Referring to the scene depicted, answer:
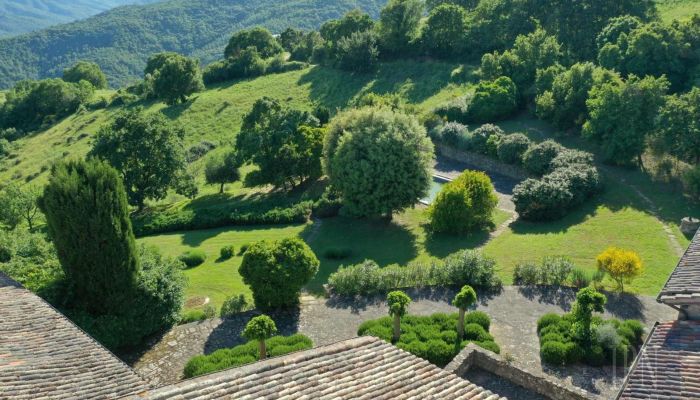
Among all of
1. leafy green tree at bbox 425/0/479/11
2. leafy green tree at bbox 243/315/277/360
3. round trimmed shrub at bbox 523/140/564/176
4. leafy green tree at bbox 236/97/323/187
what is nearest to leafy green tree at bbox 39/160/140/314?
leafy green tree at bbox 243/315/277/360

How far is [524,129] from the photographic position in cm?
5053

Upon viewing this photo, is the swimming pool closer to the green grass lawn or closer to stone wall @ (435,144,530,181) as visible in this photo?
stone wall @ (435,144,530,181)

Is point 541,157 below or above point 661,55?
below

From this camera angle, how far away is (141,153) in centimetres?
4803

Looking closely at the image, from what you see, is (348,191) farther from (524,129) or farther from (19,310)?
(19,310)

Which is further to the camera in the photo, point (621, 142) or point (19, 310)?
point (621, 142)

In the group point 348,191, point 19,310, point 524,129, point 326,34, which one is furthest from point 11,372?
point 326,34

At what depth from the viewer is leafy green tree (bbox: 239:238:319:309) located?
26750mm

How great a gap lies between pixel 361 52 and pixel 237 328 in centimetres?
5467

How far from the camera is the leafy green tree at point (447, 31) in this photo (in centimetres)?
7100

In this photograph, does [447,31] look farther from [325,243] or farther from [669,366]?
[669,366]

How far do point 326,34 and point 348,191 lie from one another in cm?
5760

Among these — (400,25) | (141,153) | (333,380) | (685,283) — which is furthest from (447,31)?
(333,380)

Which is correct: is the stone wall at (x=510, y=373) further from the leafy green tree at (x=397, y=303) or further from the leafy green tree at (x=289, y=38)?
the leafy green tree at (x=289, y=38)
